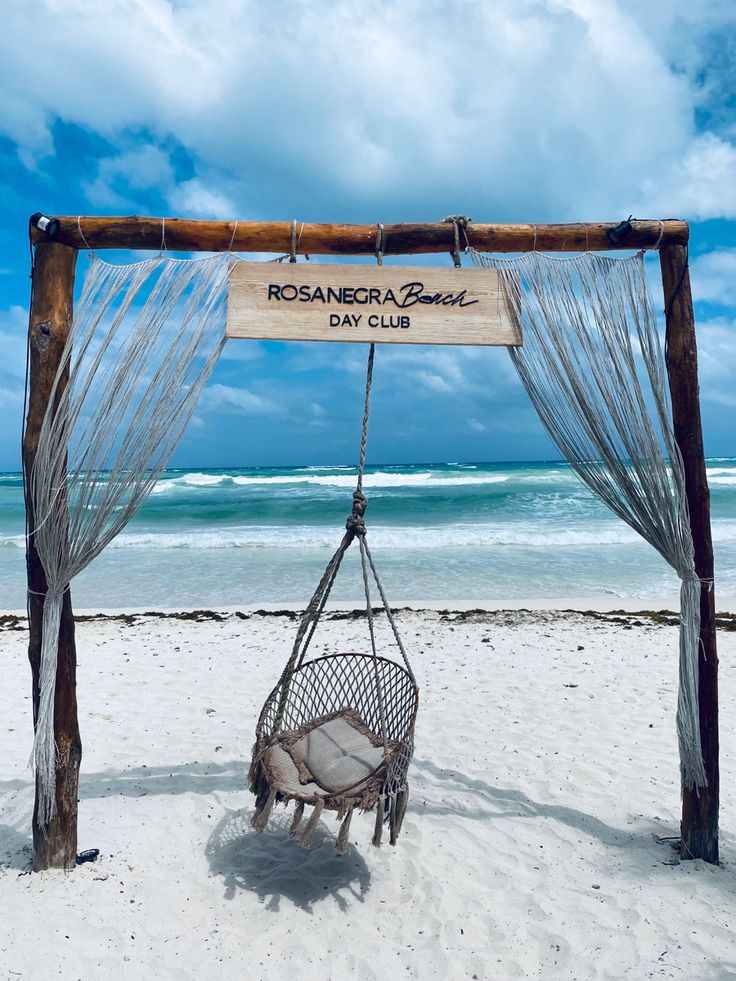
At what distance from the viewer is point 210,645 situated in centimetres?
557

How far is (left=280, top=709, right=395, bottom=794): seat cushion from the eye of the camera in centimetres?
251

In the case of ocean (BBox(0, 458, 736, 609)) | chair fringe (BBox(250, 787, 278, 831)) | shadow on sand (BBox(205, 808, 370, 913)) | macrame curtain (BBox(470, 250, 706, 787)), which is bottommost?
shadow on sand (BBox(205, 808, 370, 913))

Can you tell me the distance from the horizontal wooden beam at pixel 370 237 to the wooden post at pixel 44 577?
0.55 feet

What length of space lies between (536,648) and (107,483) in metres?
4.12

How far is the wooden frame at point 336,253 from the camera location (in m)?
2.29

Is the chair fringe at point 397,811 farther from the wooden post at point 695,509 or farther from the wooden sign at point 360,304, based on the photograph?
the wooden sign at point 360,304

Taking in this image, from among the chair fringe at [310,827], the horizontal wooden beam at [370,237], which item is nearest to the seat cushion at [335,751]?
the chair fringe at [310,827]

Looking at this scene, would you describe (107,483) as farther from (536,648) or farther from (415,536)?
(415,536)

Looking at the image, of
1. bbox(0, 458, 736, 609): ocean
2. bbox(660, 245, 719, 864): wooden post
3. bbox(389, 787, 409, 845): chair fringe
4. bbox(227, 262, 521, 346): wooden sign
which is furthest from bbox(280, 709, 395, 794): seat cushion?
bbox(0, 458, 736, 609): ocean

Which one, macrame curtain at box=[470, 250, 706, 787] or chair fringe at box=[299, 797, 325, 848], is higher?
macrame curtain at box=[470, 250, 706, 787]

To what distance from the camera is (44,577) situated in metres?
2.30

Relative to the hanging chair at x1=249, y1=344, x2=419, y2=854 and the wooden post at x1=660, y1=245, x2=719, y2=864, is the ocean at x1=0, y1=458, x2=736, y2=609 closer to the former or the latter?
the hanging chair at x1=249, y1=344, x2=419, y2=854

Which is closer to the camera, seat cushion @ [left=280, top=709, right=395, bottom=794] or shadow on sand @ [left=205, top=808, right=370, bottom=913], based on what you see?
shadow on sand @ [left=205, top=808, right=370, bottom=913]

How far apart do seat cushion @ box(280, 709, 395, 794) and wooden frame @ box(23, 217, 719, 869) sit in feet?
2.85
